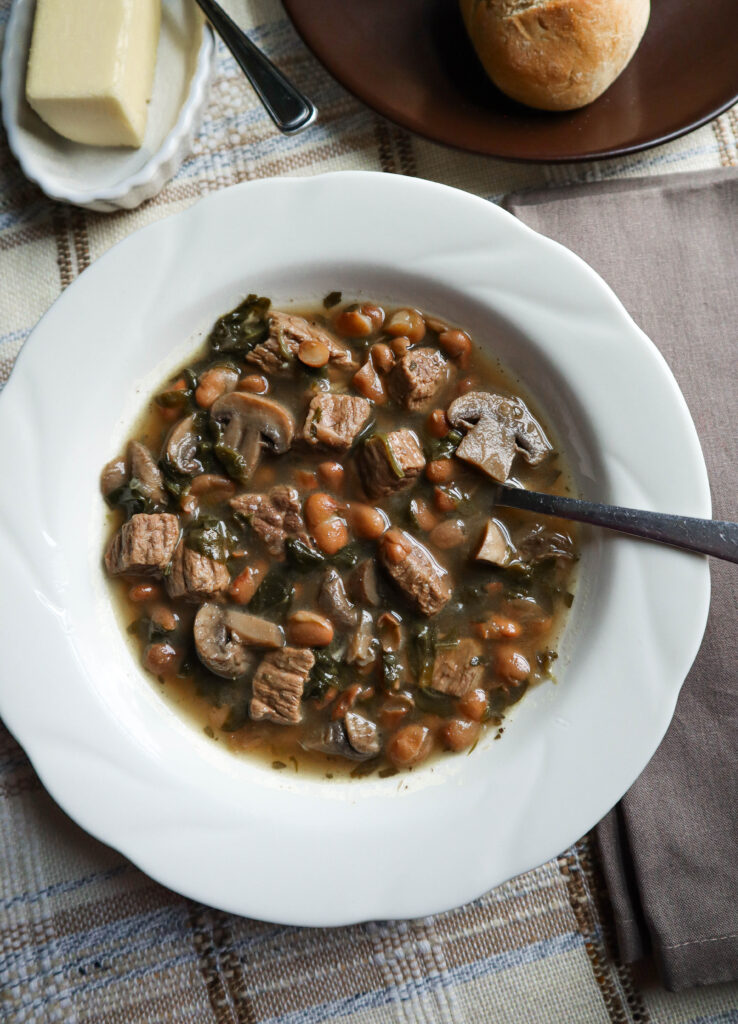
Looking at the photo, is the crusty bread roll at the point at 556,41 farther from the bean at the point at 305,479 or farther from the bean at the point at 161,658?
the bean at the point at 161,658

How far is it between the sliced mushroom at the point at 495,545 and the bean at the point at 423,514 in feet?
0.76

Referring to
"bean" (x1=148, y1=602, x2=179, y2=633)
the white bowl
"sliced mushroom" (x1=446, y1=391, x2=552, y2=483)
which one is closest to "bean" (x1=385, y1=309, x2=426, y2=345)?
the white bowl

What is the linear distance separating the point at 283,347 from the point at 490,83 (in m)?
1.57

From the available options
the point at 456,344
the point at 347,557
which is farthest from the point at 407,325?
the point at 347,557

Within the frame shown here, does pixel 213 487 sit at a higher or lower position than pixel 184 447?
lower

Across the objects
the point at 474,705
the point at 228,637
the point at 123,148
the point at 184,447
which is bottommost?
the point at 474,705

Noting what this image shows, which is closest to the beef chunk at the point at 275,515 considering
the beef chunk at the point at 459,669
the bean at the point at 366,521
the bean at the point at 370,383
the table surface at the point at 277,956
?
the bean at the point at 366,521

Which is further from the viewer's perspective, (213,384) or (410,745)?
(213,384)

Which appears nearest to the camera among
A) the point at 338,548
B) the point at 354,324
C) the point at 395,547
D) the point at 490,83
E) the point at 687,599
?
the point at 687,599

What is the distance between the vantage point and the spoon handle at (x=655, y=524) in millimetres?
3045

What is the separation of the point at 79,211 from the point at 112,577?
1777 millimetres

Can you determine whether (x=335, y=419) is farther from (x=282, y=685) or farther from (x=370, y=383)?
(x=282, y=685)

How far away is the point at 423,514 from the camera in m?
3.44

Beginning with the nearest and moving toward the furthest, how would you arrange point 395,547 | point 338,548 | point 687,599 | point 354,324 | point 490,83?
point 687,599, point 395,547, point 338,548, point 354,324, point 490,83
